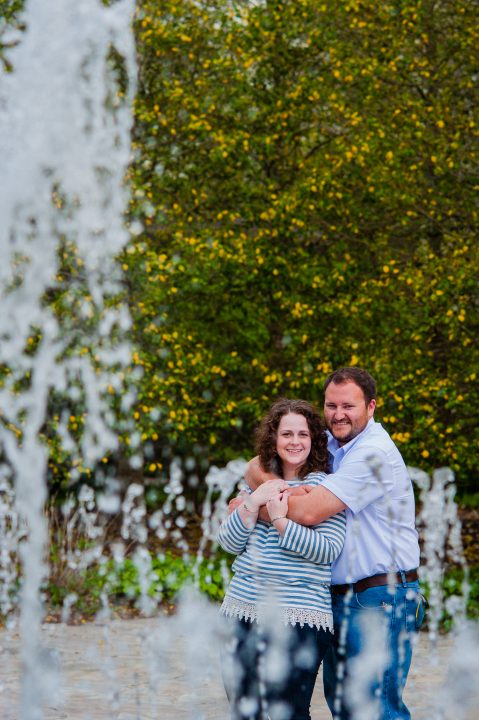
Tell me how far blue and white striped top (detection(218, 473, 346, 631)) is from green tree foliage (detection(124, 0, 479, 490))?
6.03 meters

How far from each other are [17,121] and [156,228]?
281cm

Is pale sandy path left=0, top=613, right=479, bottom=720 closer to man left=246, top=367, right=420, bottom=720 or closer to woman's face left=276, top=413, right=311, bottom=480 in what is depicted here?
man left=246, top=367, right=420, bottom=720

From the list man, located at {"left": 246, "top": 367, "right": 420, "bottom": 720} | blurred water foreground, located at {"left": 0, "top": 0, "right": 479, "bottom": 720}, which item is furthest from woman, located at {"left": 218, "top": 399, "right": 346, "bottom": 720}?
blurred water foreground, located at {"left": 0, "top": 0, "right": 479, "bottom": 720}

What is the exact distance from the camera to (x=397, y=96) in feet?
34.8

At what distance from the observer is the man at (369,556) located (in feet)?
11.7

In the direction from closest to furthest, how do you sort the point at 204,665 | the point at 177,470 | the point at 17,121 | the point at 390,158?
the point at 204,665 → the point at 17,121 → the point at 390,158 → the point at 177,470

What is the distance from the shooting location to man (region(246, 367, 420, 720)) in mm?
3572

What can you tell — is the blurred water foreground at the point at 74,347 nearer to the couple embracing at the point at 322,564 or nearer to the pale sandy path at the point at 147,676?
the pale sandy path at the point at 147,676

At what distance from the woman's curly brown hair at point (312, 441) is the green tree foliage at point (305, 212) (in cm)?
583

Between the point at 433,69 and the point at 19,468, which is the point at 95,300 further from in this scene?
the point at 433,69

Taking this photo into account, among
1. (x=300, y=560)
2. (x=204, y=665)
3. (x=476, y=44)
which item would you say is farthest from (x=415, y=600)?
(x=476, y=44)

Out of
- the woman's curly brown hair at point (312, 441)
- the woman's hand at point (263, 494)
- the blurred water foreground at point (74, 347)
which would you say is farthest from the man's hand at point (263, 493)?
the blurred water foreground at point (74, 347)

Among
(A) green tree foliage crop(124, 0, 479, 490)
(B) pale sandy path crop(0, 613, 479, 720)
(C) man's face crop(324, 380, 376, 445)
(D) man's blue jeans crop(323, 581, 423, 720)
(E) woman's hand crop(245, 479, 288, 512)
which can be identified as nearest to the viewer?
(E) woman's hand crop(245, 479, 288, 512)

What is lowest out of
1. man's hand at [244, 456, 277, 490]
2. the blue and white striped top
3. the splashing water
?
the blue and white striped top
